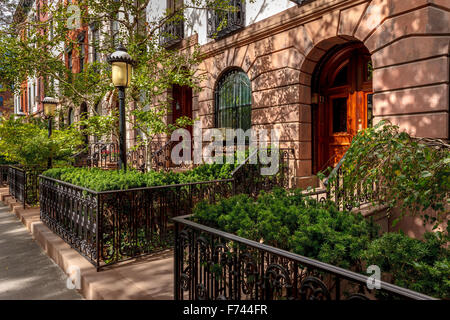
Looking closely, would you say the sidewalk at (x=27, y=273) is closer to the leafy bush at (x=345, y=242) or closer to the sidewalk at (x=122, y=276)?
the sidewalk at (x=122, y=276)

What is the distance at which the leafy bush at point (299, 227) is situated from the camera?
97.0 inches

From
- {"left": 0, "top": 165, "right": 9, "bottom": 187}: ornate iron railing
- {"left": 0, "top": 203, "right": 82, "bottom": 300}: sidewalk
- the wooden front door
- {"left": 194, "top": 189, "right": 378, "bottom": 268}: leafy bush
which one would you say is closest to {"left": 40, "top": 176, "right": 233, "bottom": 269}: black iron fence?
{"left": 0, "top": 203, "right": 82, "bottom": 300}: sidewalk

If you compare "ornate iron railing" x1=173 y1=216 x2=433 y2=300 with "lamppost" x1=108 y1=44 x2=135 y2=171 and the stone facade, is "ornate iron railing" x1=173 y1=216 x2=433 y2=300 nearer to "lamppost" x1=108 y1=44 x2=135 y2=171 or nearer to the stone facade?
"lamppost" x1=108 y1=44 x2=135 y2=171

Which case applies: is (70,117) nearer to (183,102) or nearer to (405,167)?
(183,102)

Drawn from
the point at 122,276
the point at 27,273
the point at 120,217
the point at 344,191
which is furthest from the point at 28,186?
the point at 344,191

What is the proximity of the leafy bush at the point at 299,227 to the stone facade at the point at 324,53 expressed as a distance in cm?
483

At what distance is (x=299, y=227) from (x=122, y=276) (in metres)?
→ 2.68

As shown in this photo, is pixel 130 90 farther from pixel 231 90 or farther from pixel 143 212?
pixel 143 212

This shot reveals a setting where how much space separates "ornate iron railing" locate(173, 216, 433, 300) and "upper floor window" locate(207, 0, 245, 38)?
9.55 m

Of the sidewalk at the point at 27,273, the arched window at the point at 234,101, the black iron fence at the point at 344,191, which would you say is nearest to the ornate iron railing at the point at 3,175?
the sidewalk at the point at 27,273

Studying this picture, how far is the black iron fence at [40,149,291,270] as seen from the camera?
468 cm

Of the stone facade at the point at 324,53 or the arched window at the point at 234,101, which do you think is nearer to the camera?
the stone facade at the point at 324,53

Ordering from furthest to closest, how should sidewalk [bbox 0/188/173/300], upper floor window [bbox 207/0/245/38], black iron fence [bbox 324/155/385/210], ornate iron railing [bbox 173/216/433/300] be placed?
upper floor window [bbox 207/0/245/38], black iron fence [bbox 324/155/385/210], sidewalk [bbox 0/188/173/300], ornate iron railing [bbox 173/216/433/300]

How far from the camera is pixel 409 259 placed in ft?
7.50
